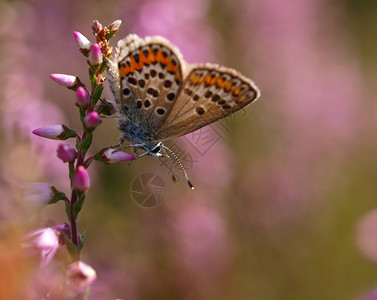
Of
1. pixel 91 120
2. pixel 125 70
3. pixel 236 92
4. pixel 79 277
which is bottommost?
pixel 79 277

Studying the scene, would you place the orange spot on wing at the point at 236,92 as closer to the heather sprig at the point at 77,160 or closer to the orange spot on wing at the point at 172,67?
the orange spot on wing at the point at 172,67

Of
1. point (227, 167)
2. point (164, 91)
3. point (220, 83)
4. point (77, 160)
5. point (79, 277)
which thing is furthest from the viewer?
point (227, 167)

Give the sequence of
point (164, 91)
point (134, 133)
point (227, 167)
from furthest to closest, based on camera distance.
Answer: point (227, 167)
point (134, 133)
point (164, 91)

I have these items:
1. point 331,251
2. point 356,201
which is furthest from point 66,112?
point 356,201

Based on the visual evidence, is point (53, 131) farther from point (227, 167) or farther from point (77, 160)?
point (227, 167)

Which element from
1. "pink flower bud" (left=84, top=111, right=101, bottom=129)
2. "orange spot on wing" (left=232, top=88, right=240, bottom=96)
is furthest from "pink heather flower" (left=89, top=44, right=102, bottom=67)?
"orange spot on wing" (left=232, top=88, right=240, bottom=96)

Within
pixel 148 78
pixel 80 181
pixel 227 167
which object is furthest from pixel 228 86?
pixel 227 167
